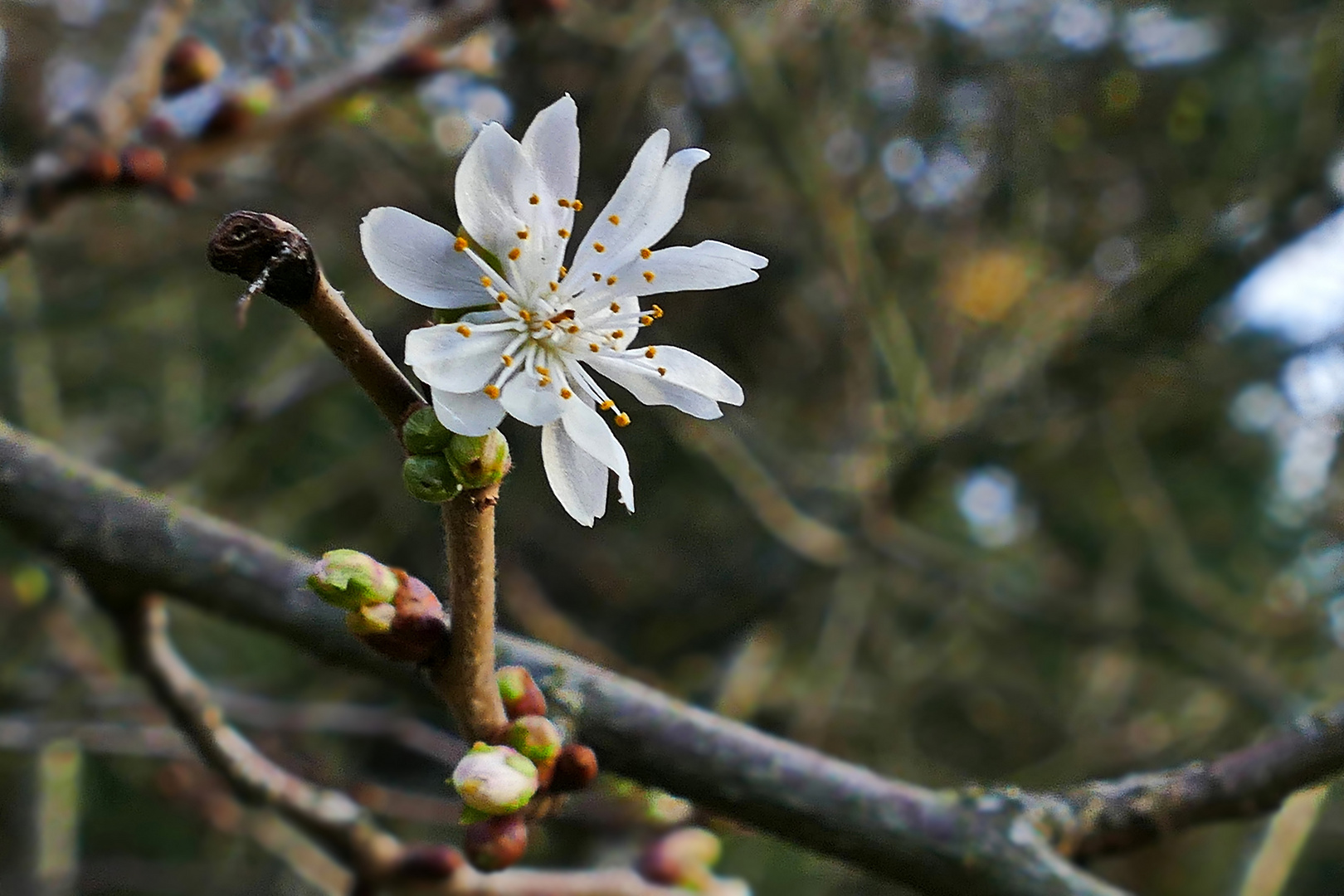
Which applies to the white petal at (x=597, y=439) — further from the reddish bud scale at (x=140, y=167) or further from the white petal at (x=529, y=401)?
the reddish bud scale at (x=140, y=167)

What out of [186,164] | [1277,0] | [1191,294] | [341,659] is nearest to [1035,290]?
[1191,294]

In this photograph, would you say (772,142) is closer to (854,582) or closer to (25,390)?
(854,582)

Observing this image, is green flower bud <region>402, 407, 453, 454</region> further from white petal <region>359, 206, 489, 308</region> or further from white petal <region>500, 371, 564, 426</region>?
white petal <region>359, 206, 489, 308</region>

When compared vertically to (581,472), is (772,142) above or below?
above

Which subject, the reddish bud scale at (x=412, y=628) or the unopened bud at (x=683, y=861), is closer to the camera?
the reddish bud scale at (x=412, y=628)

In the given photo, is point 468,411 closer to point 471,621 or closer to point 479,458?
point 479,458

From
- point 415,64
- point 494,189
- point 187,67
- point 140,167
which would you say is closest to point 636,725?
point 494,189

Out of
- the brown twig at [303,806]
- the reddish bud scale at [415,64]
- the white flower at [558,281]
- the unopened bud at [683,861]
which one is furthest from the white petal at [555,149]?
the reddish bud scale at [415,64]
